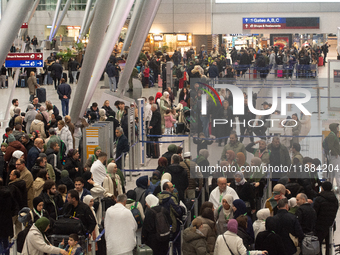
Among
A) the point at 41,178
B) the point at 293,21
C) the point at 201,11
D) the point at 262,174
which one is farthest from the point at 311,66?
the point at 41,178

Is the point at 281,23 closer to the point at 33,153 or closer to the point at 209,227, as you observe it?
the point at 33,153

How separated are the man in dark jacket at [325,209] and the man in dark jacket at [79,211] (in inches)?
142

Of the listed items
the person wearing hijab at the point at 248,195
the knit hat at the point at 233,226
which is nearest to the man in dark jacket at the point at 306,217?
the person wearing hijab at the point at 248,195

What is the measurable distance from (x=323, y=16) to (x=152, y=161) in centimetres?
3590

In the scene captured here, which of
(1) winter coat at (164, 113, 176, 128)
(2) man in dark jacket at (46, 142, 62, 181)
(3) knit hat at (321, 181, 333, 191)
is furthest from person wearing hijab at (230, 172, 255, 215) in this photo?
(1) winter coat at (164, 113, 176, 128)

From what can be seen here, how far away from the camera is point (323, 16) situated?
45938 millimetres

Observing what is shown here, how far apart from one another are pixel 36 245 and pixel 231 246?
2586 millimetres

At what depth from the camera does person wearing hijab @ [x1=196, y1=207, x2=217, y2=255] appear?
7.23 meters

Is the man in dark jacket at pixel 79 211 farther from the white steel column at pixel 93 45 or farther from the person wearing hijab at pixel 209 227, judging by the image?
the white steel column at pixel 93 45

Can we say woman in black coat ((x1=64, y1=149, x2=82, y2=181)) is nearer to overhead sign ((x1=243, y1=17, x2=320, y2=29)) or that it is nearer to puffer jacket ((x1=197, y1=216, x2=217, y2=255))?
puffer jacket ((x1=197, y1=216, x2=217, y2=255))

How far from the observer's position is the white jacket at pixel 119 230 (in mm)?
7406

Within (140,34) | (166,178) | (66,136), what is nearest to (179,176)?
(166,178)

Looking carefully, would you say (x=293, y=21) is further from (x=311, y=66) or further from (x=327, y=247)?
(x=327, y=247)

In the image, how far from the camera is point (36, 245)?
671cm
